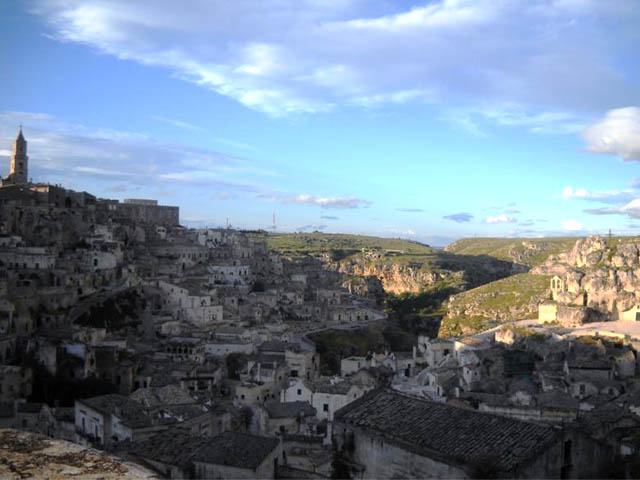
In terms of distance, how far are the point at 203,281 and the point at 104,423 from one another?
35.8 metres

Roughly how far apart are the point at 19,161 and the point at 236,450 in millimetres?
64692

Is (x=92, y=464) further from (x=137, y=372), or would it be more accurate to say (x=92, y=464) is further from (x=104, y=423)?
(x=137, y=372)

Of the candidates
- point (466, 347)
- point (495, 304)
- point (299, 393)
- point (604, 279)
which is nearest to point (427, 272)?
point (495, 304)

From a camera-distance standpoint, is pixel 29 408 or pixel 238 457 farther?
pixel 29 408

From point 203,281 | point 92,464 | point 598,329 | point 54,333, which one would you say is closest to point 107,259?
point 203,281

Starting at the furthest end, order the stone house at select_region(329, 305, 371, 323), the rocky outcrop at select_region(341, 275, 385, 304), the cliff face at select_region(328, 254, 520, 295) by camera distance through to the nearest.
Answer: the cliff face at select_region(328, 254, 520, 295)
the rocky outcrop at select_region(341, 275, 385, 304)
the stone house at select_region(329, 305, 371, 323)

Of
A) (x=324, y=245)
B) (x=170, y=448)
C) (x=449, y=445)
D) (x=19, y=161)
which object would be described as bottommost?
(x=170, y=448)

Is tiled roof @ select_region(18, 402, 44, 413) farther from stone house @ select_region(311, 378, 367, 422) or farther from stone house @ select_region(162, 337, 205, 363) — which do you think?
stone house @ select_region(162, 337, 205, 363)

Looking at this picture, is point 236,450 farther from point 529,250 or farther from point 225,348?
point 529,250

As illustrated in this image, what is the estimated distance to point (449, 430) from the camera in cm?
1298

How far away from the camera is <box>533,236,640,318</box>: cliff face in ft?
198

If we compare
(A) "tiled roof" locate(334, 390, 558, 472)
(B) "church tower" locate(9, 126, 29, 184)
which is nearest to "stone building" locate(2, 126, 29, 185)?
(B) "church tower" locate(9, 126, 29, 184)

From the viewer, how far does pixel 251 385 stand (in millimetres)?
36062

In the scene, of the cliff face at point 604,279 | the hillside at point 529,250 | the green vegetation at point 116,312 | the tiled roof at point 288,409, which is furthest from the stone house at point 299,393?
the hillside at point 529,250
